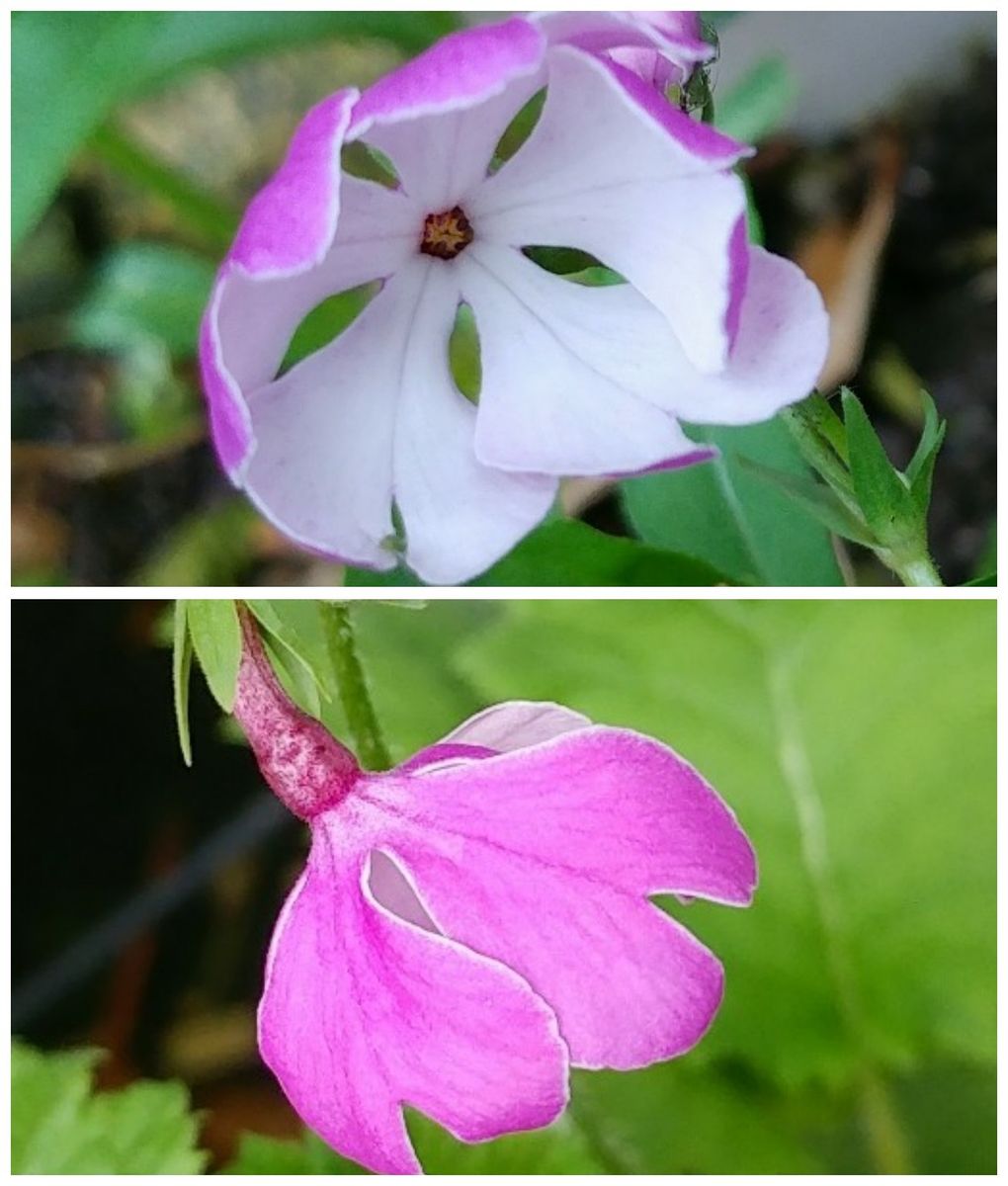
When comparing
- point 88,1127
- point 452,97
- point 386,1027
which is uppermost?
point 452,97

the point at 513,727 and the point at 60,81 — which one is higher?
the point at 60,81

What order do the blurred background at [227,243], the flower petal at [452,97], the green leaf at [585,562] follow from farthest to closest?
the blurred background at [227,243], the green leaf at [585,562], the flower petal at [452,97]

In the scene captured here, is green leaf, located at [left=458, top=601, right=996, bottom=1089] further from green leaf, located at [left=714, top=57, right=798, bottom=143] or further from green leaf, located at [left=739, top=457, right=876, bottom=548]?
green leaf, located at [left=714, top=57, right=798, bottom=143]

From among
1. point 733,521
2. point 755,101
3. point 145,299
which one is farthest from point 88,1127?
point 755,101

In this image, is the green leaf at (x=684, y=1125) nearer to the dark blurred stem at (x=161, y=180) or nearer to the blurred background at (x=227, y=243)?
the blurred background at (x=227, y=243)

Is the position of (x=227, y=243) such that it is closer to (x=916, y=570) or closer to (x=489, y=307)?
(x=489, y=307)

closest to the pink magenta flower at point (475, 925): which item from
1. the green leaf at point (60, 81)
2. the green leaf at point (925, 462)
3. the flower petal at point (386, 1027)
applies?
the flower petal at point (386, 1027)

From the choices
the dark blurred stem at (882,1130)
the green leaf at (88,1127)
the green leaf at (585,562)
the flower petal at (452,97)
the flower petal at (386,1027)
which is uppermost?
the flower petal at (452,97)
